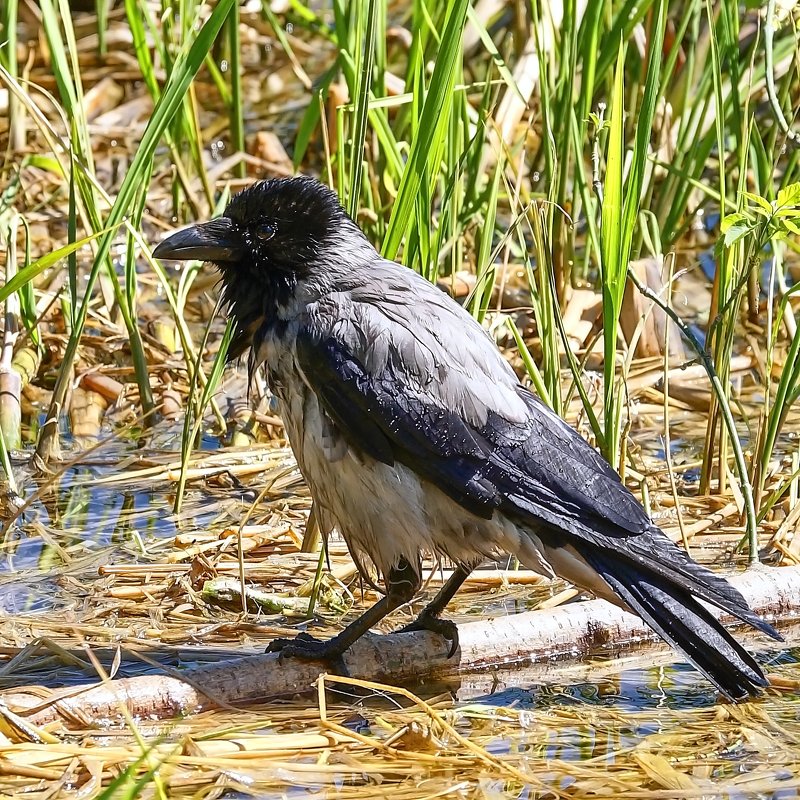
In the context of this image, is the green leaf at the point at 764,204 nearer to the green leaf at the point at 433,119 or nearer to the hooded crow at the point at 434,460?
the hooded crow at the point at 434,460

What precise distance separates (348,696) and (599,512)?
795 millimetres

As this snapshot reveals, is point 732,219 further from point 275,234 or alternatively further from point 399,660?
point 399,660

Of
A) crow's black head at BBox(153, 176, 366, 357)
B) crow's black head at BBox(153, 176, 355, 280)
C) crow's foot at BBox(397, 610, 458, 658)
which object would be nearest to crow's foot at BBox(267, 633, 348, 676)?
crow's foot at BBox(397, 610, 458, 658)

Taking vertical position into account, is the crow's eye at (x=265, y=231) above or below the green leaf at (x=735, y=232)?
below

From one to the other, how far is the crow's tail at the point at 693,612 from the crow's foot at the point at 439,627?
16.9 inches

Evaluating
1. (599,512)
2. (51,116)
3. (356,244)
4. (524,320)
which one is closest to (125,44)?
(51,116)

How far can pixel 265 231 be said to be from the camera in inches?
A: 152

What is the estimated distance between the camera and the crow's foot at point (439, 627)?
143 inches

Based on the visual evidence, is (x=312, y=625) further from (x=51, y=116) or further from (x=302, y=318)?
(x=51, y=116)

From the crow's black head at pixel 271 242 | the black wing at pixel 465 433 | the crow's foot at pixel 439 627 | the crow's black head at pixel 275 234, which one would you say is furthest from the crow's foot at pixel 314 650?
the crow's black head at pixel 275 234

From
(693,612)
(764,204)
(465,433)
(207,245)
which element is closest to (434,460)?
(465,433)

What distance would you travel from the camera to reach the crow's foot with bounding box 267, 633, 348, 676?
3508mm

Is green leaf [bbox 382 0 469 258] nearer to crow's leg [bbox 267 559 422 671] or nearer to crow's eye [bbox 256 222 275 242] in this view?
crow's eye [bbox 256 222 275 242]

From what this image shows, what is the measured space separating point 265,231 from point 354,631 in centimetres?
114
